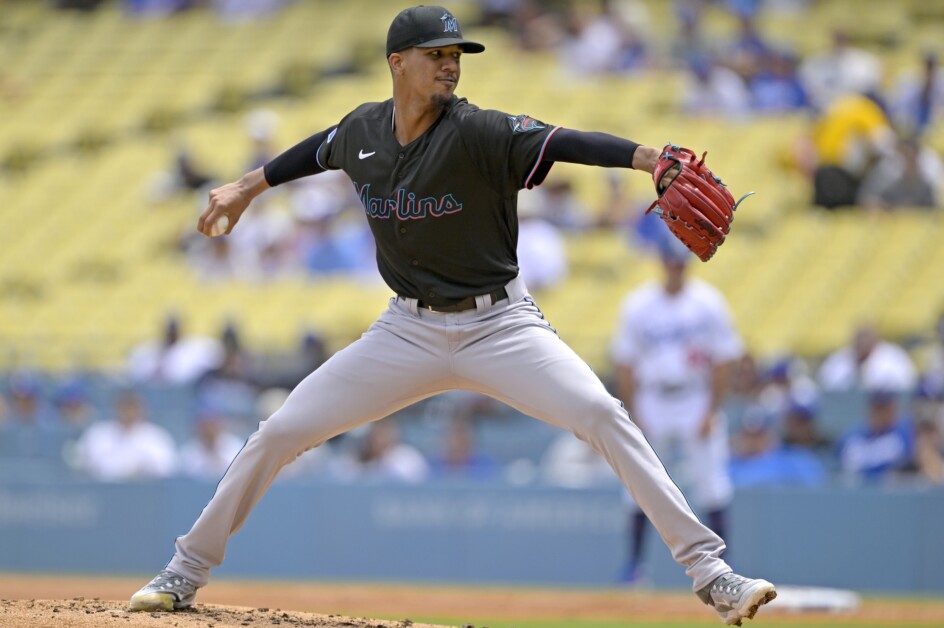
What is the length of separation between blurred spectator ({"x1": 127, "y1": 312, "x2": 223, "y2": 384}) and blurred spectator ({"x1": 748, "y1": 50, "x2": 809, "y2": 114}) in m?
6.25

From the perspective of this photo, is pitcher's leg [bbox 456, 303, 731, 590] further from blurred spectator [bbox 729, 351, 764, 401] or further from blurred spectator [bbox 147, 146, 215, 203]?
blurred spectator [bbox 147, 146, 215, 203]

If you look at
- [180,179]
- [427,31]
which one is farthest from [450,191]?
[180,179]

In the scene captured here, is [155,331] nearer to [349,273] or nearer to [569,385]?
[349,273]

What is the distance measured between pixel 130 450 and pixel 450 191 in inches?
265

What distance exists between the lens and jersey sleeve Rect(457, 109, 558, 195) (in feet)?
15.3

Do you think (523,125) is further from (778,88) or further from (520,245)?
(778,88)

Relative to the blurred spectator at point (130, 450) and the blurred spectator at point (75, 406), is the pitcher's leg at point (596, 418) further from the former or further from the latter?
the blurred spectator at point (75, 406)

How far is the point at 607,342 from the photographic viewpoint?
11.3 m

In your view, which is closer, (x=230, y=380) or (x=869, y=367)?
(x=869, y=367)

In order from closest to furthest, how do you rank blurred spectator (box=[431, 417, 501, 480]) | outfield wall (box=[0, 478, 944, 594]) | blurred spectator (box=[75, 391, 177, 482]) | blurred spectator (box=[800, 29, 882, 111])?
outfield wall (box=[0, 478, 944, 594]) < blurred spectator (box=[431, 417, 501, 480]) < blurred spectator (box=[75, 391, 177, 482]) < blurred spectator (box=[800, 29, 882, 111])

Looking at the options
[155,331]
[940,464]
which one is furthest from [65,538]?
[940,464]

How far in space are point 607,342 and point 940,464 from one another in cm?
291

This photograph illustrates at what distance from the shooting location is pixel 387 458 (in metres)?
10.4

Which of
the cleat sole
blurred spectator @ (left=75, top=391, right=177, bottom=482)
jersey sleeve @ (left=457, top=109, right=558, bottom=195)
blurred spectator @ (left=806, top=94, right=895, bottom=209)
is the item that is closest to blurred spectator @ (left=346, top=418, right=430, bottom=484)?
blurred spectator @ (left=75, top=391, right=177, bottom=482)
